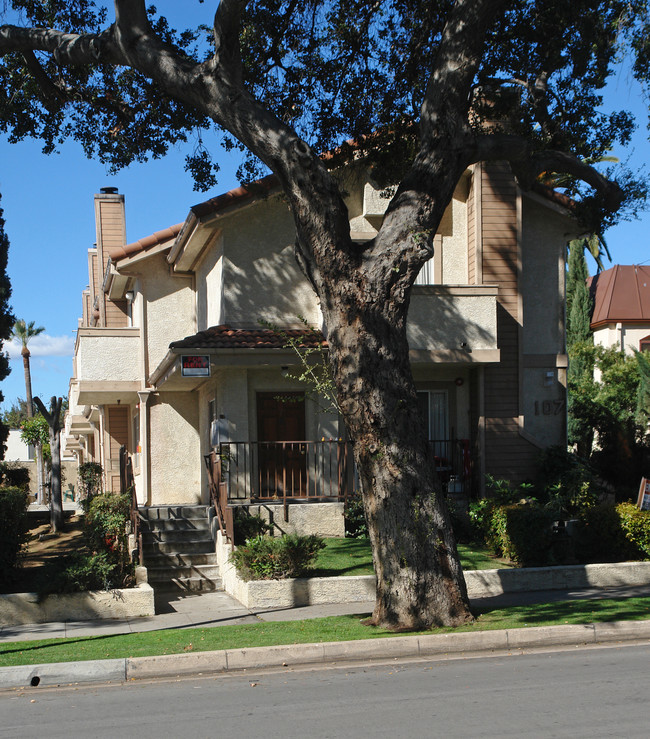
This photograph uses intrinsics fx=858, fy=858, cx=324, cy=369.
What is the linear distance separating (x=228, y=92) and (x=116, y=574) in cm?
Result: 688

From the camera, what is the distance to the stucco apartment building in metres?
16.2

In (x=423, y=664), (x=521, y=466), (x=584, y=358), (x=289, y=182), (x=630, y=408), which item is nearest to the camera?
(x=423, y=664)

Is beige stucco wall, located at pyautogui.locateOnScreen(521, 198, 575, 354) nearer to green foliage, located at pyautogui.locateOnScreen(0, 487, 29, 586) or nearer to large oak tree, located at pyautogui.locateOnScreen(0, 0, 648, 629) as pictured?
large oak tree, located at pyautogui.locateOnScreen(0, 0, 648, 629)

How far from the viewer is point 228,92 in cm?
1082

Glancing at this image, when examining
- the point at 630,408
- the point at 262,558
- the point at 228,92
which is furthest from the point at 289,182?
the point at 630,408

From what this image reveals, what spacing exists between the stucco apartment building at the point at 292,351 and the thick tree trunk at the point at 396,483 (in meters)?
5.15

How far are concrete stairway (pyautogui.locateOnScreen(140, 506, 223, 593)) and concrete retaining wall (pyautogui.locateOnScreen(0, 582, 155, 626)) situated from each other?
1.92 meters

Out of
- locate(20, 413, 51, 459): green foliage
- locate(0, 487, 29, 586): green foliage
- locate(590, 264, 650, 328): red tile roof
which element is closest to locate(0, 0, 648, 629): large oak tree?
locate(0, 487, 29, 586): green foliage

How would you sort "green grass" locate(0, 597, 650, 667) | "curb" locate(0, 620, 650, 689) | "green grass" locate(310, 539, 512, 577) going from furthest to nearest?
"green grass" locate(310, 539, 512, 577) → "green grass" locate(0, 597, 650, 667) → "curb" locate(0, 620, 650, 689)

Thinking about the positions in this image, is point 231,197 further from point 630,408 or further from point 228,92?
point 630,408

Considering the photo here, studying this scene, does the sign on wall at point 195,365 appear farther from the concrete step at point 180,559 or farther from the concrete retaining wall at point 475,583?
the concrete retaining wall at point 475,583

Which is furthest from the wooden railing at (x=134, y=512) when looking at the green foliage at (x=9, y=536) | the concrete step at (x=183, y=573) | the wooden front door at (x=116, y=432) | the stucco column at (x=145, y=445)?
the wooden front door at (x=116, y=432)

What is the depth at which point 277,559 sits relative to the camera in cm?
1247

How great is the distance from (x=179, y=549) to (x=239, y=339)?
3846mm
